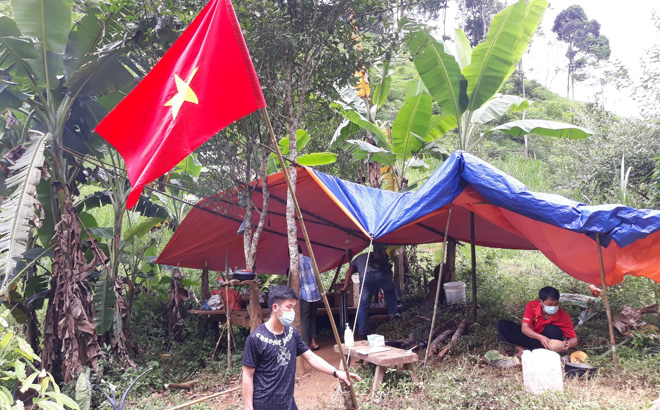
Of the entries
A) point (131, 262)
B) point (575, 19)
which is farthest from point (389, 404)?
point (575, 19)

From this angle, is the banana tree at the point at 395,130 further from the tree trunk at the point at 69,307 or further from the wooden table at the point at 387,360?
the tree trunk at the point at 69,307

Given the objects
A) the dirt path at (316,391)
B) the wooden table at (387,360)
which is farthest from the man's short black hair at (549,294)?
the dirt path at (316,391)

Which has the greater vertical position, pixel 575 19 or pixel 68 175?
pixel 575 19

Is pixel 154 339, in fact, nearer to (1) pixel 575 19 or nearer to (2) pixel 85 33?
(2) pixel 85 33

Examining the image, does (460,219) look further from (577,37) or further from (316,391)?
(577,37)

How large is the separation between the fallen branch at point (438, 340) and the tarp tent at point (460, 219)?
140cm

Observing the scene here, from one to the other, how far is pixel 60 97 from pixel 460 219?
532 cm

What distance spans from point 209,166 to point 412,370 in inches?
134

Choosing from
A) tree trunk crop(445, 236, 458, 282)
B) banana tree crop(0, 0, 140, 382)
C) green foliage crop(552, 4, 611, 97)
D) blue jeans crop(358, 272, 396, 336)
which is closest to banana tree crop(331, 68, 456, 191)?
tree trunk crop(445, 236, 458, 282)

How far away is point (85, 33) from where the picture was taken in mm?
5996

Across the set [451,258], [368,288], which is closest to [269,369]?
[368,288]

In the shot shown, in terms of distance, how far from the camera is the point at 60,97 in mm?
6188

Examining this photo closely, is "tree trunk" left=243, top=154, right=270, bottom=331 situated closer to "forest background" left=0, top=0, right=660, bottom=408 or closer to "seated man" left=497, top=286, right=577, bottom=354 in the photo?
"forest background" left=0, top=0, right=660, bottom=408

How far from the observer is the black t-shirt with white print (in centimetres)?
293
